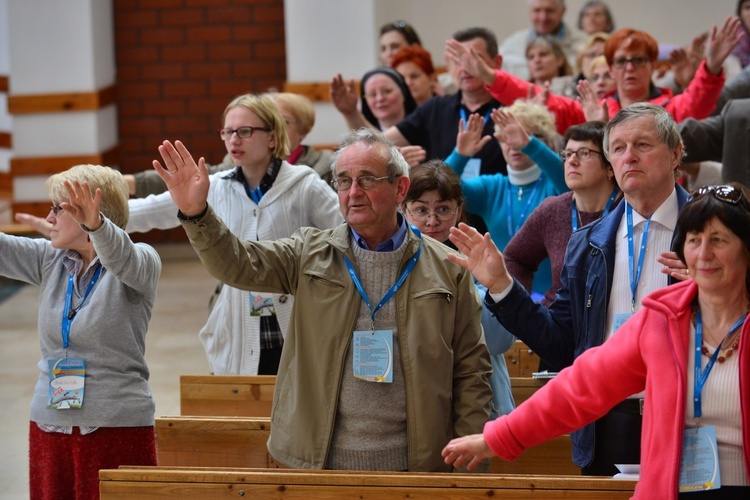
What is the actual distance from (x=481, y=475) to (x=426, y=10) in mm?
7175

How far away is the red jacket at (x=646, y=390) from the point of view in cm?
217

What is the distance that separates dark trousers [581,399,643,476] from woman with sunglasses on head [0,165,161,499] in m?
1.30

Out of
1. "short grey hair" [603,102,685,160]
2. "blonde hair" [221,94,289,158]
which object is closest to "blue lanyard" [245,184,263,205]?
"blonde hair" [221,94,289,158]

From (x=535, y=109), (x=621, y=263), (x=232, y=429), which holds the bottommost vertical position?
(x=232, y=429)

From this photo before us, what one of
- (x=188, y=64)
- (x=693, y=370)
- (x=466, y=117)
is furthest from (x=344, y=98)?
(x=188, y=64)

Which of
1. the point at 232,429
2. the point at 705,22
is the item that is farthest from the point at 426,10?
the point at 232,429

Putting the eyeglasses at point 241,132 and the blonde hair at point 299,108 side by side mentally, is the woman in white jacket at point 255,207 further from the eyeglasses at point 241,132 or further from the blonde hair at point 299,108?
the blonde hair at point 299,108

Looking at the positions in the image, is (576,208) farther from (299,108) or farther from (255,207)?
(299,108)

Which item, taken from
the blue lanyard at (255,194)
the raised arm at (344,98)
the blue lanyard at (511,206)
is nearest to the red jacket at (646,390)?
the blue lanyard at (255,194)

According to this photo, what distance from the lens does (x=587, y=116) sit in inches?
185

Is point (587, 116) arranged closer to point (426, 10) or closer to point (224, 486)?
point (224, 486)

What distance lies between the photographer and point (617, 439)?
2.84m

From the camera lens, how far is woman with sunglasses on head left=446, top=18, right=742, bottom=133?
4.75 metres

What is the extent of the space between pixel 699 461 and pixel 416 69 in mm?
4310
